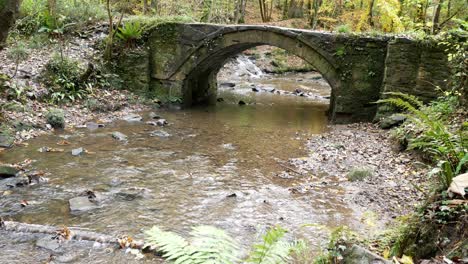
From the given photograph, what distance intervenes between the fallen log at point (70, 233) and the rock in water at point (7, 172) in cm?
182

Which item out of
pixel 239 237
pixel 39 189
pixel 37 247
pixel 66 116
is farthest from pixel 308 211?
pixel 66 116

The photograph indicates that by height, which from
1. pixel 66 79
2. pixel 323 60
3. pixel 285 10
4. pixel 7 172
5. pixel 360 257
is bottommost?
pixel 7 172

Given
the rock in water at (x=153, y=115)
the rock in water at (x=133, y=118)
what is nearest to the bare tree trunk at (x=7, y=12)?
the rock in water at (x=133, y=118)

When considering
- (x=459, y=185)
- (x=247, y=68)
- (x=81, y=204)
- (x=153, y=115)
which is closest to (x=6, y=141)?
(x=81, y=204)

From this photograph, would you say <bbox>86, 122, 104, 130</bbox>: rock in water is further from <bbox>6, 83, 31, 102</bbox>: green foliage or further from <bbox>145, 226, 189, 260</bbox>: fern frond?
<bbox>145, 226, 189, 260</bbox>: fern frond

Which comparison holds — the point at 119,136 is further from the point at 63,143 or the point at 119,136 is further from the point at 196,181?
the point at 196,181

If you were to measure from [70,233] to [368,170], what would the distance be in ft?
16.0

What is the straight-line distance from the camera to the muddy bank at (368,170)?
5836 millimetres

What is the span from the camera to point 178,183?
6734 millimetres

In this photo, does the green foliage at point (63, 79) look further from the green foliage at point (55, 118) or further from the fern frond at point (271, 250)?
the fern frond at point (271, 250)

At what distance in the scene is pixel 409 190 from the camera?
609 centimetres

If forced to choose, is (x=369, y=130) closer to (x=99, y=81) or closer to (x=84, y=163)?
(x=84, y=163)

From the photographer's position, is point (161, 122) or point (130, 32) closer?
point (161, 122)

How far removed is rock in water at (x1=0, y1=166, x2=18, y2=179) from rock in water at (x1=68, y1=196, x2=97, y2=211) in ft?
5.10
